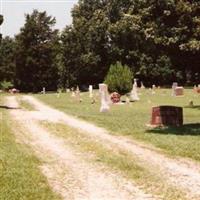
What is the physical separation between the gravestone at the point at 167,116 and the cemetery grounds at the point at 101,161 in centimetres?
88

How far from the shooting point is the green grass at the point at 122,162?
12062mm

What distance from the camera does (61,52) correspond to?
315ft

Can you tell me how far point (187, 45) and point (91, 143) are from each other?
308 inches

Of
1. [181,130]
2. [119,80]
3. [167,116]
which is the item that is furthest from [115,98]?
[181,130]

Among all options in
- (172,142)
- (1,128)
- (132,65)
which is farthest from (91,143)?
(132,65)

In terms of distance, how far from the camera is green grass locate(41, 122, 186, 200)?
1206cm

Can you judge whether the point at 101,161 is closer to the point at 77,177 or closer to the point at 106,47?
the point at 77,177

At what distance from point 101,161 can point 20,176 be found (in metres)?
3.10

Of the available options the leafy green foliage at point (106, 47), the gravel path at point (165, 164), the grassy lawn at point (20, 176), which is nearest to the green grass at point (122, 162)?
the gravel path at point (165, 164)

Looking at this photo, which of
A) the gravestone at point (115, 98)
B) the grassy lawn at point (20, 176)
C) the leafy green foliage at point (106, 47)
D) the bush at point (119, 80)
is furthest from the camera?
the leafy green foliage at point (106, 47)

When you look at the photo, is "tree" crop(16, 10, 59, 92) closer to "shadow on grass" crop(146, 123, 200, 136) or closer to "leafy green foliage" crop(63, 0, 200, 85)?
"leafy green foliage" crop(63, 0, 200, 85)

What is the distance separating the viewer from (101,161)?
16.1 metres

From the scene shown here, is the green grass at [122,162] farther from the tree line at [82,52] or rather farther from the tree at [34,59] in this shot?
the tree at [34,59]

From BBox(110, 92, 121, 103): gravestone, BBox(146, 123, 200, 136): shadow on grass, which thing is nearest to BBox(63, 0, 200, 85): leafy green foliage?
BBox(110, 92, 121, 103): gravestone
